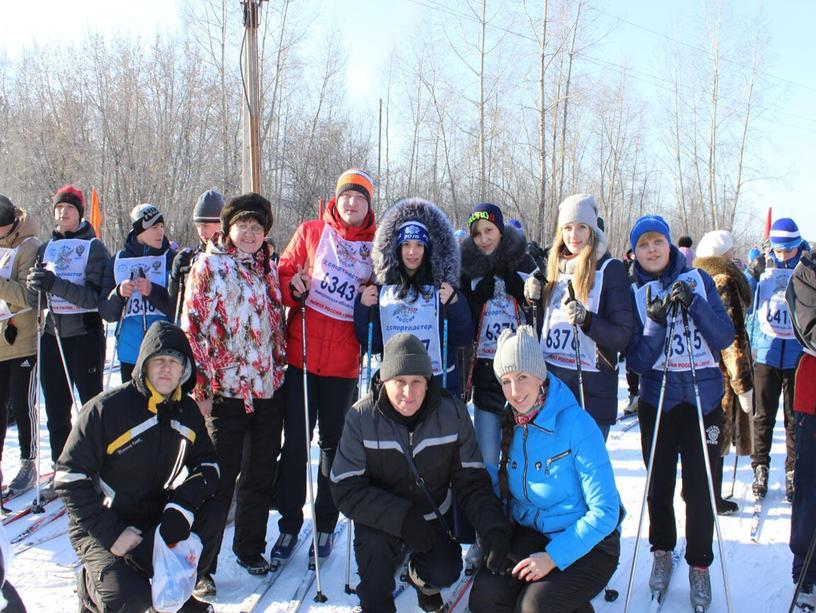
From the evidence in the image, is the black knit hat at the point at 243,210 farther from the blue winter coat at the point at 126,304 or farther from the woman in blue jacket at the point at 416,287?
the blue winter coat at the point at 126,304

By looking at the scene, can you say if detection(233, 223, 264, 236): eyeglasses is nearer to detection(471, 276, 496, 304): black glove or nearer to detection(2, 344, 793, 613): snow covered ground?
detection(471, 276, 496, 304): black glove

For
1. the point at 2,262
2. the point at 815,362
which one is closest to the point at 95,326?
the point at 2,262

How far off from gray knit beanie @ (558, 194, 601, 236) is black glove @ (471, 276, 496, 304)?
540 millimetres

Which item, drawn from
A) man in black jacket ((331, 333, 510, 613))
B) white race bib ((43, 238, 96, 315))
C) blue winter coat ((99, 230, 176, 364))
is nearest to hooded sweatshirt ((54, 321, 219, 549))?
man in black jacket ((331, 333, 510, 613))

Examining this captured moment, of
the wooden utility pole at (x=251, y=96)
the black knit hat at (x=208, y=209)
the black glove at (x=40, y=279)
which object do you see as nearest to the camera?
the black glove at (x=40, y=279)

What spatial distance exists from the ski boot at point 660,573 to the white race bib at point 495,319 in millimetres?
1425

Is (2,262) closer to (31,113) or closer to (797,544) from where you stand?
(797,544)

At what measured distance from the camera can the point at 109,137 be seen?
17.6 meters

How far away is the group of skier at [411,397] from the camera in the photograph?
8.52ft

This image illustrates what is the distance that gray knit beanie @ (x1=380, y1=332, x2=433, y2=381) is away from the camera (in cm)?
271

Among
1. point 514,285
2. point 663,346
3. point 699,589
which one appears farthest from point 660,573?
point 514,285

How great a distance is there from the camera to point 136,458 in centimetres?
272

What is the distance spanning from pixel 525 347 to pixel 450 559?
3.47 feet

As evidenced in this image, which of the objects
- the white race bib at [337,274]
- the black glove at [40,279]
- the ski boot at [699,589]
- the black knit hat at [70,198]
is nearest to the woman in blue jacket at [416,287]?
the white race bib at [337,274]
